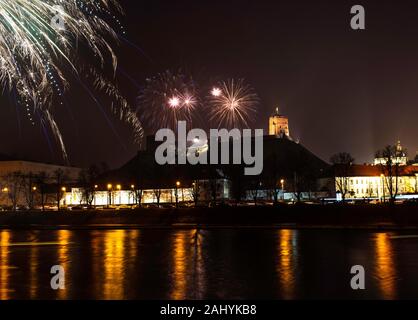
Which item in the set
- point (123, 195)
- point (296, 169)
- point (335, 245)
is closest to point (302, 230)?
point (335, 245)

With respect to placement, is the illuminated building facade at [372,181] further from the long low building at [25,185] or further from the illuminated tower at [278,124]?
the long low building at [25,185]

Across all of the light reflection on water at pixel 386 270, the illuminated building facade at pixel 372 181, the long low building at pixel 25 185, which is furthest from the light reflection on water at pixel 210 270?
the illuminated building facade at pixel 372 181

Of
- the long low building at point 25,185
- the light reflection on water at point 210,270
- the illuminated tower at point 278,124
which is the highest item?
the illuminated tower at point 278,124

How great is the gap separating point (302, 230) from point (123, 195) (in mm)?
74877

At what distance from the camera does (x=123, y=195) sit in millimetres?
103250

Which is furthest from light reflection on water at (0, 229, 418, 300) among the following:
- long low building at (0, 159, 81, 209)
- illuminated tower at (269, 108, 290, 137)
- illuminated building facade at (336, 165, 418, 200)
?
illuminated tower at (269, 108, 290, 137)

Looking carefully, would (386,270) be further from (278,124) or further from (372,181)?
(278,124)

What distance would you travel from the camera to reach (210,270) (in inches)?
568

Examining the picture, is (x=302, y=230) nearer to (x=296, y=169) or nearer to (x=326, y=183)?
(x=296, y=169)

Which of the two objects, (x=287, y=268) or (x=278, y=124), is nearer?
(x=287, y=268)

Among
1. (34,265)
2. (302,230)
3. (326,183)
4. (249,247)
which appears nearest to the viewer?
(34,265)

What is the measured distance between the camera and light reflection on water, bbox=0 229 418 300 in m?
11.1

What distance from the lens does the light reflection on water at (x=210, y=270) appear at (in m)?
11.1

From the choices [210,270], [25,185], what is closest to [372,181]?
[25,185]
